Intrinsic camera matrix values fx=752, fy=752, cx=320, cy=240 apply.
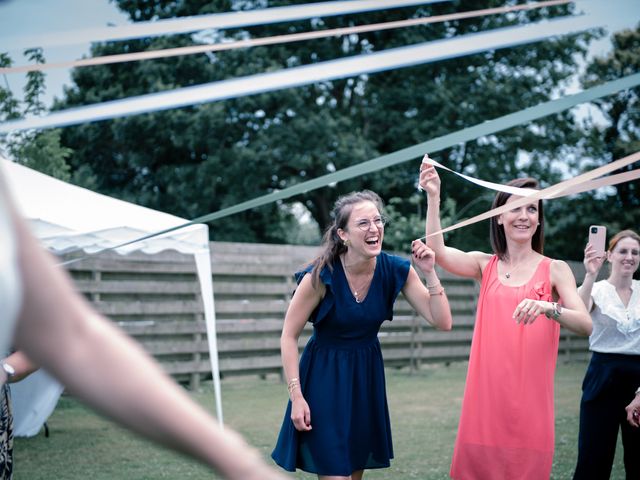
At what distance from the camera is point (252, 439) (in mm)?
7395

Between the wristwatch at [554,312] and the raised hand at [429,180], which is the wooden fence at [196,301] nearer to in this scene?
the raised hand at [429,180]

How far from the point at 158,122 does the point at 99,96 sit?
1.66 meters

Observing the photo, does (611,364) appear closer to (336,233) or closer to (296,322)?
(336,233)

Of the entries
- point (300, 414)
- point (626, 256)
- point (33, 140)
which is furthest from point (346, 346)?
point (33, 140)

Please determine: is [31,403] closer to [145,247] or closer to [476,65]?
[145,247]

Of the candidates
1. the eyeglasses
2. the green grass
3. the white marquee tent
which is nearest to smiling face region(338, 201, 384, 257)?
the eyeglasses

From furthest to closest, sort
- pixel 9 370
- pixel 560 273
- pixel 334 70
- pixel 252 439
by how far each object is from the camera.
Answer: pixel 252 439, pixel 560 273, pixel 334 70, pixel 9 370

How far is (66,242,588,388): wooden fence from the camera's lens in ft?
33.6

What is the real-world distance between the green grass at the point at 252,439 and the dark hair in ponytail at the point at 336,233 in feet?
4.55

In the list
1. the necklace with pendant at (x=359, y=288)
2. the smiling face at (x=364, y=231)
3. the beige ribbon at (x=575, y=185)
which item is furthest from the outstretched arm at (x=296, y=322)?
the beige ribbon at (x=575, y=185)

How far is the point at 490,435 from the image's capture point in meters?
3.69

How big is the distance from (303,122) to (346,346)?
16.2 metres

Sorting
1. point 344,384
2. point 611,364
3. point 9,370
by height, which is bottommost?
point 611,364

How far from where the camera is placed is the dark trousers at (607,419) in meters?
4.35
